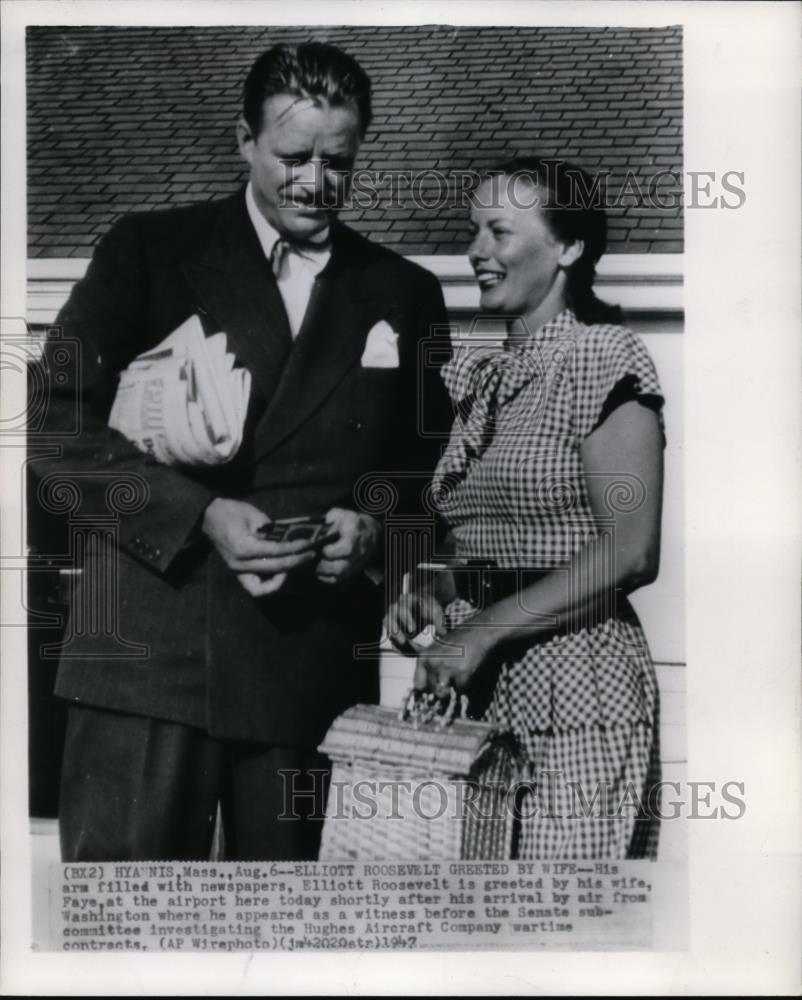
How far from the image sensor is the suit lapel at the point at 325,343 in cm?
230

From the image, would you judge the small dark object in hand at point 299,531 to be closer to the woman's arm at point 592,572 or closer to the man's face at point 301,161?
the woman's arm at point 592,572

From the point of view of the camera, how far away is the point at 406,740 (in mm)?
2193

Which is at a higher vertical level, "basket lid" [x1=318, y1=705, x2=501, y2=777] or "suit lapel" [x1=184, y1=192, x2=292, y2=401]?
"suit lapel" [x1=184, y1=192, x2=292, y2=401]

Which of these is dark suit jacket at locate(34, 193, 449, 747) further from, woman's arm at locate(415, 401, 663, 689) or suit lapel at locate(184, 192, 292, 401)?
woman's arm at locate(415, 401, 663, 689)

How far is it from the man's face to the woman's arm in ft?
2.57

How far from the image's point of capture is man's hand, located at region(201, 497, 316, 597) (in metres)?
2.28

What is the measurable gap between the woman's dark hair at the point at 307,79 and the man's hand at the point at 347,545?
2.84 ft

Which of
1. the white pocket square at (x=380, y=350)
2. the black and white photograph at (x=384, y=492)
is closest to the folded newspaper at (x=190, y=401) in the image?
the black and white photograph at (x=384, y=492)

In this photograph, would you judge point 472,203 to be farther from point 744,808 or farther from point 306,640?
point 744,808

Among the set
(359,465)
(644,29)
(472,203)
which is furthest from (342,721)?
(644,29)

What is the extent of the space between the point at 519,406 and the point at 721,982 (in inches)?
53.7

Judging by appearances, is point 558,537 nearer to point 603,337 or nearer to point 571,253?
point 603,337
